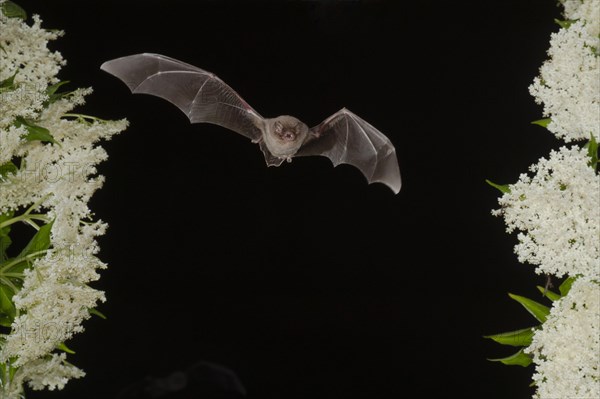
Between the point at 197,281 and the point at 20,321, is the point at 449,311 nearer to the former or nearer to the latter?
the point at 197,281

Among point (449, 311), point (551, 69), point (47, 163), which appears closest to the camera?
point (551, 69)

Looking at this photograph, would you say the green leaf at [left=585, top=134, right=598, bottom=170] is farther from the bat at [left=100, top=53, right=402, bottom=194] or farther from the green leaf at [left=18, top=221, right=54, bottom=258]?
the green leaf at [left=18, top=221, right=54, bottom=258]

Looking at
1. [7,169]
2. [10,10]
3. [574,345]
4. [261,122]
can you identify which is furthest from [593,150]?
[10,10]

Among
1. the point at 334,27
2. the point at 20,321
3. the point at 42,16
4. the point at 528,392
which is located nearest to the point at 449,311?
the point at 528,392

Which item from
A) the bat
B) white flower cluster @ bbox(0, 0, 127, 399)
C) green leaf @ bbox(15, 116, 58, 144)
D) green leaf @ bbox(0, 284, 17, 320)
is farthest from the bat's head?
green leaf @ bbox(0, 284, 17, 320)

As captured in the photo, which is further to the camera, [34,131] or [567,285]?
[34,131]

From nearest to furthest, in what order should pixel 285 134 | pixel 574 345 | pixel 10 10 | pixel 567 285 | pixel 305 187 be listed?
1. pixel 574 345
2. pixel 567 285
3. pixel 10 10
4. pixel 285 134
5. pixel 305 187

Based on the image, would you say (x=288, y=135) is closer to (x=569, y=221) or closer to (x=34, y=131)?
(x=34, y=131)
